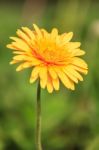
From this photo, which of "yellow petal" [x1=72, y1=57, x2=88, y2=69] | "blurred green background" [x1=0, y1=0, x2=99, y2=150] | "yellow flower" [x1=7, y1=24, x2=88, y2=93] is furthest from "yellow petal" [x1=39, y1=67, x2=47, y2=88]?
"blurred green background" [x1=0, y1=0, x2=99, y2=150]

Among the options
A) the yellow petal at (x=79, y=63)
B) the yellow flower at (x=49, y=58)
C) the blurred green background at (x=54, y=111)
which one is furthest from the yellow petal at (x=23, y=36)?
the blurred green background at (x=54, y=111)

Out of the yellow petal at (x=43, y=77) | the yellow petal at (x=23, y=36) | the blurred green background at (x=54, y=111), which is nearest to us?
the yellow petal at (x=43, y=77)

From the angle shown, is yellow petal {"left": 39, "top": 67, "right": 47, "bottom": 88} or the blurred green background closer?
yellow petal {"left": 39, "top": 67, "right": 47, "bottom": 88}

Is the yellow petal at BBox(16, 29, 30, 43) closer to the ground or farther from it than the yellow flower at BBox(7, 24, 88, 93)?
farther from it

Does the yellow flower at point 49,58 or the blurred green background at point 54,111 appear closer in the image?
the yellow flower at point 49,58

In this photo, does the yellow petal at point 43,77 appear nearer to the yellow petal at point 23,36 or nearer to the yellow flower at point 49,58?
the yellow flower at point 49,58

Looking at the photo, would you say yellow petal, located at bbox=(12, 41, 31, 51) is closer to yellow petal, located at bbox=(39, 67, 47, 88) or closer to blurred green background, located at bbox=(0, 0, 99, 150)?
yellow petal, located at bbox=(39, 67, 47, 88)

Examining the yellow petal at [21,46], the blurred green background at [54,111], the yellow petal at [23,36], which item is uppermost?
the yellow petal at [23,36]

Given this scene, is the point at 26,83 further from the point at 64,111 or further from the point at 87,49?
the point at 87,49
